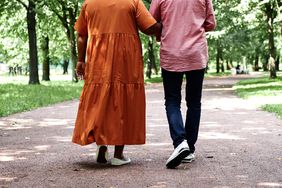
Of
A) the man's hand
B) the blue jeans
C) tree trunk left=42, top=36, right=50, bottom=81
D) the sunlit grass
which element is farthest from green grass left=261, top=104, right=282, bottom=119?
tree trunk left=42, top=36, right=50, bottom=81

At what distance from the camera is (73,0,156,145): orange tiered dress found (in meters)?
4.84

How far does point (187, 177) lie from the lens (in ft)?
14.4

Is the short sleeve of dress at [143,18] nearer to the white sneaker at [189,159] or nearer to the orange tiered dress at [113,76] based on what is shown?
the orange tiered dress at [113,76]

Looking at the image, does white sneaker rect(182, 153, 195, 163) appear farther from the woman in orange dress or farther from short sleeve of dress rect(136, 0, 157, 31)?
short sleeve of dress rect(136, 0, 157, 31)

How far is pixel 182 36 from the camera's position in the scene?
493 cm

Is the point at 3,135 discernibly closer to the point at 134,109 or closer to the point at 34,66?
the point at 134,109

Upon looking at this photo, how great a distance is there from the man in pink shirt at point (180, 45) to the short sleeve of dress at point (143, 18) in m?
0.16

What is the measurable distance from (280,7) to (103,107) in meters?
22.7

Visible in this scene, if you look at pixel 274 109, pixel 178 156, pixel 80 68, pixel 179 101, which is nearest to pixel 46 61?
pixel 274 109

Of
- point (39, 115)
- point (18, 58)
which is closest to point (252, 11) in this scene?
point (39, 115)

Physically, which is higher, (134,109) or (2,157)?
(134,109)

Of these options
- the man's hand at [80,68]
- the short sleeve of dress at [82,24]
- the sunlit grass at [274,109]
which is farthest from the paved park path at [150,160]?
the sunlit grass at [274,109]

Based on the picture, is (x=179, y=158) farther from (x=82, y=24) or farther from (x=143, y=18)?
(x=82, y=24)

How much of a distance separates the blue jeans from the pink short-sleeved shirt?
11cm
